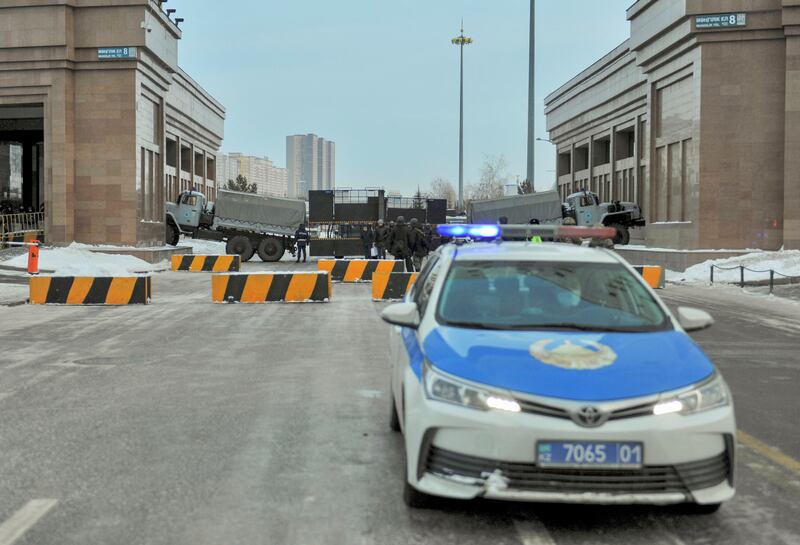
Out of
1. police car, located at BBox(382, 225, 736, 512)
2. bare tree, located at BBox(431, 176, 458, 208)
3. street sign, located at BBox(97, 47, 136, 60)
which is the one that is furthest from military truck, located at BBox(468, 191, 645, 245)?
bare tree, located at BBox(431, 176, 458, 208)

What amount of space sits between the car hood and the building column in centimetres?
2841

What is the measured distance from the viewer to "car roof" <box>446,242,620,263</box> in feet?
18.6

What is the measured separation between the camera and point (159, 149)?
39.6m

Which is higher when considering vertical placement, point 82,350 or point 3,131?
point 3,131

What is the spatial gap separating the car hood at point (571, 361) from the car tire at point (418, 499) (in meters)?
0.70

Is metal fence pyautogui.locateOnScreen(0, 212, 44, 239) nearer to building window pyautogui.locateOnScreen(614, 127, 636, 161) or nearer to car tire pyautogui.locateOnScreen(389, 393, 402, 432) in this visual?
car tire pyautogui.locateOnScreen(389, 393, 402, 432)

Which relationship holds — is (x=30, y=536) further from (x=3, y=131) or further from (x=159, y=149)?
(x=3, y=131)

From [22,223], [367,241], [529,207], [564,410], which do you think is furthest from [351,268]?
[22,223]

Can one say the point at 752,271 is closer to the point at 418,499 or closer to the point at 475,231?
the point at 475,231

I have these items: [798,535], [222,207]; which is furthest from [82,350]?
[222,207]

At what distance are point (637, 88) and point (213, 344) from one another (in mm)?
44830

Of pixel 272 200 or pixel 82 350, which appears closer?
pixel 82 350

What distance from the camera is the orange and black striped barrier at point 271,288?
18.3 metres

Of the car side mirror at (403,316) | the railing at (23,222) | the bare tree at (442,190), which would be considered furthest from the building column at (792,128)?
the bare tree at (442,190)
